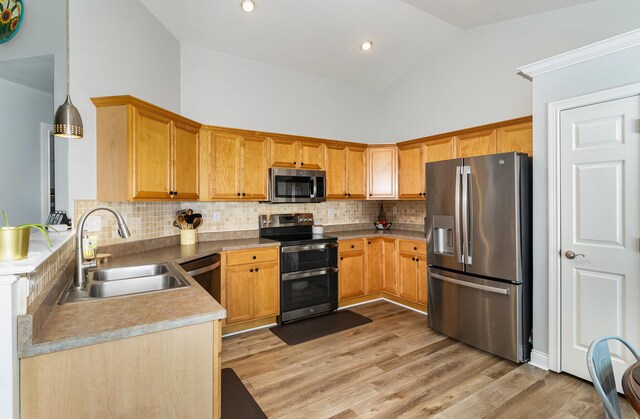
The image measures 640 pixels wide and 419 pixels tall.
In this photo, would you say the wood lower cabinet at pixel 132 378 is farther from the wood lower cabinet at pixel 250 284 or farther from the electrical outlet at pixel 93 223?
the wood lower cabinet at pixel 250 284

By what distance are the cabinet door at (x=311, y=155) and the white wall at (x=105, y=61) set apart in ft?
5.52

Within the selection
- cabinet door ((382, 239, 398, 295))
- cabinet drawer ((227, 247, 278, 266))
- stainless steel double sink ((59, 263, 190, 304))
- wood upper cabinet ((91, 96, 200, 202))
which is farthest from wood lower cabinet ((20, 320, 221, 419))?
cabinet door ((382, 239, 398, 295))

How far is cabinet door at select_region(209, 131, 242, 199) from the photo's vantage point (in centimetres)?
356

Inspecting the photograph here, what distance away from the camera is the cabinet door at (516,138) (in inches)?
128

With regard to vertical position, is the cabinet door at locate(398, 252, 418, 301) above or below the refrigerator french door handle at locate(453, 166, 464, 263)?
below

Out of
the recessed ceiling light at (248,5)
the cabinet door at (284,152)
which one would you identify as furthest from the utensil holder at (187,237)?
the recessed ceiling light at (248,5)

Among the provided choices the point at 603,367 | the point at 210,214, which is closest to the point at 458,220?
the point at 603,367

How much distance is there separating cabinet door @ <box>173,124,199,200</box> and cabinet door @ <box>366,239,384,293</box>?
7.63 ft

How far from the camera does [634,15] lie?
9.11 ft

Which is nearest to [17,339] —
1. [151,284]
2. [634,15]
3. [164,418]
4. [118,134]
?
[164,418]

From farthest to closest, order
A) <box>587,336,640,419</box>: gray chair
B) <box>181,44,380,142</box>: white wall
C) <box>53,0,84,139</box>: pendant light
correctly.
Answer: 1. <box>181,44,380,142</box>: white wall
2. <box>53,0,84,139</box>: pendant light
3. <box>587,336,640,419</box>: gray chair

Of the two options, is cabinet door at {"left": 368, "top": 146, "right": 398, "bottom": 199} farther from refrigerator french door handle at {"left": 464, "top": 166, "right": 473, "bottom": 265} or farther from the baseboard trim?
the baseboard trim

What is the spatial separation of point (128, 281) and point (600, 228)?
10.9 feet

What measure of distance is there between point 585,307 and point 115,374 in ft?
10.0
